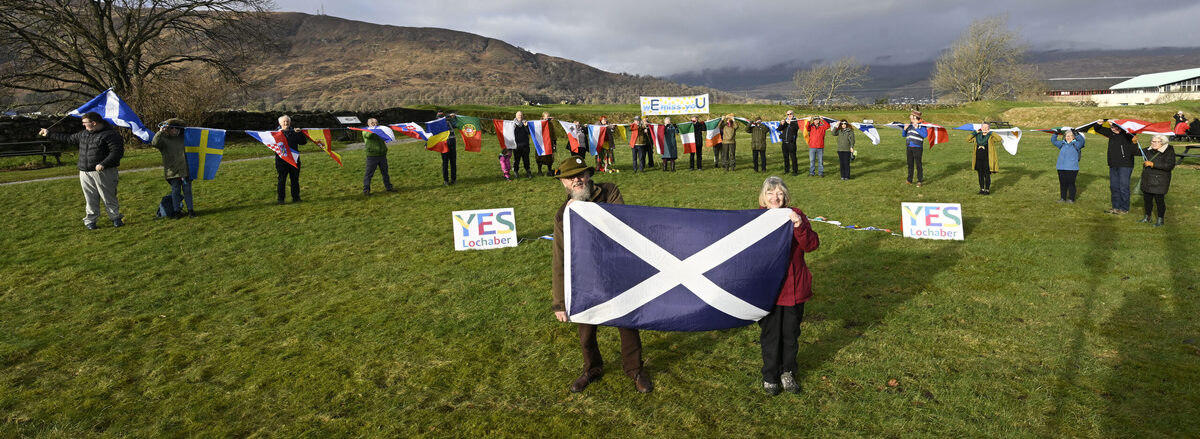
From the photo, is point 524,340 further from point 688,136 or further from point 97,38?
point 97,38

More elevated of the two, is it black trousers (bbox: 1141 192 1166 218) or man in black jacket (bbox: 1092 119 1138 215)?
man in black jacket (bbox: 1092 119 1138 215)

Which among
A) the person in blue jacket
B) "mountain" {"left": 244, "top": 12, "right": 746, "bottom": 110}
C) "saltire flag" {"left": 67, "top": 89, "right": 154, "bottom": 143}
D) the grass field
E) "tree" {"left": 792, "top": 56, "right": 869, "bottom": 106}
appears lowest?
the grass field

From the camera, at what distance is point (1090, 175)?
1697 centimetres

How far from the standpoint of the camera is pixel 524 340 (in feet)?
19.7

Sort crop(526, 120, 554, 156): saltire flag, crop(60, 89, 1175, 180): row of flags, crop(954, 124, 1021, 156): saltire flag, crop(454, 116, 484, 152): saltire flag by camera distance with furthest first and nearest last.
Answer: crop(526, 120, 554, 156): saltire flag < crop(454, 116, 484, 152): saltire flag < crop(954, 124, 1021, 156): saltire flag < crop(60, 89, 1175, 180): row of flags

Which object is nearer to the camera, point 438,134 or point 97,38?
point 438,134

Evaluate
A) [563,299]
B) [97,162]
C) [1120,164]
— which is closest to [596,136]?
[97,162]

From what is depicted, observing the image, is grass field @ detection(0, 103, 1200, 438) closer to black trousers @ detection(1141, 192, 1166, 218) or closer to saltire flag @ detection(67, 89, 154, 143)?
black trousers @ detection(1141, 192, 1166, 218)

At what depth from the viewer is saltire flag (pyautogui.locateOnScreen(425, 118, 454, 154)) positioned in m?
15.8

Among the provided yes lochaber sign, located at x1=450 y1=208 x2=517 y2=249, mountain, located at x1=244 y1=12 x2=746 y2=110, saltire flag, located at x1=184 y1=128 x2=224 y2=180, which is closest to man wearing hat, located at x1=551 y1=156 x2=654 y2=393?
yes lochaber sign, located at x1=450 y1=208 x2=517 y2=249

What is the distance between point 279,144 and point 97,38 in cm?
2690

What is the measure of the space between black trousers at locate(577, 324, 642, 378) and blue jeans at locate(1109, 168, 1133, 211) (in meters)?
12.5

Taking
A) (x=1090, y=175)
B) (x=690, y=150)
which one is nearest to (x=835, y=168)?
(x=690, y=150)

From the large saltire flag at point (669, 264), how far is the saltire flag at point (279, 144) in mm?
11180
